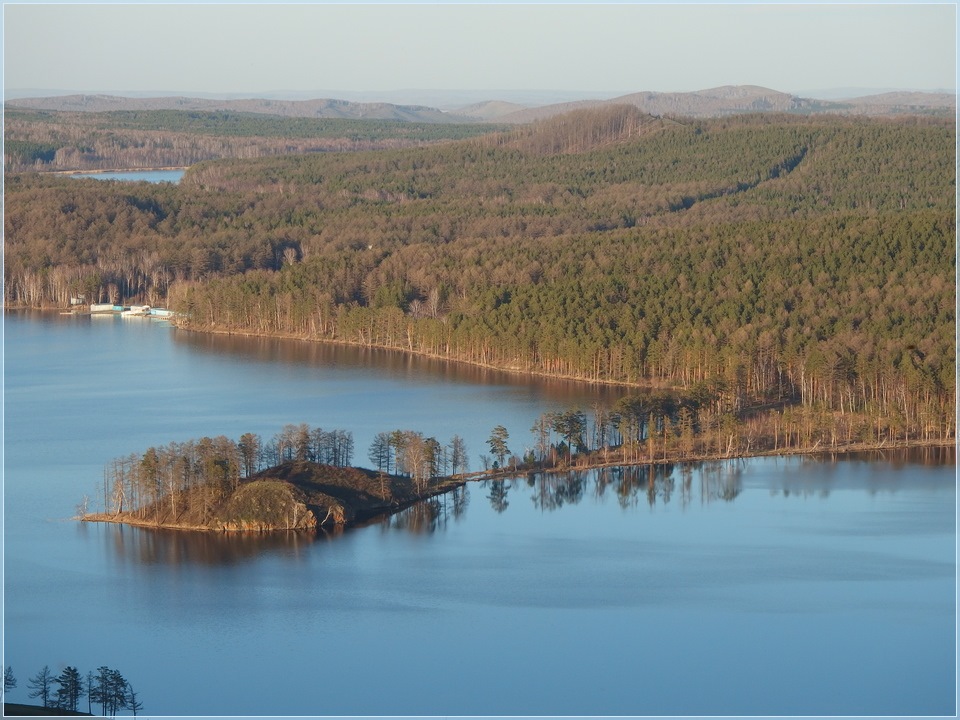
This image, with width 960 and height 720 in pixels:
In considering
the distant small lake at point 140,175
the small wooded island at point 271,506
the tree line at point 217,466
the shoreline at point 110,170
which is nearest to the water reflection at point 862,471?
the tree line at point 217,466

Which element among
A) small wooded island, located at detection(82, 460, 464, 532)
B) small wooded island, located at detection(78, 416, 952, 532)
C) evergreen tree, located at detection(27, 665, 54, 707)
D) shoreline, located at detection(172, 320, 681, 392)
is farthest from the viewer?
Answer: shoreline, located at detection(172, 320, 681, 392)

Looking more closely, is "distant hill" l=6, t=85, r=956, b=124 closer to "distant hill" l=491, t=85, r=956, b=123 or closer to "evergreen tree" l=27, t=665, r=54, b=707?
"distant hill" l=491, t=85, r=956, b=123

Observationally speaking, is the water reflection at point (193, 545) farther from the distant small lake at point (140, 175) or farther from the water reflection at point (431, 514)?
the distant small lake at point (140, 175)

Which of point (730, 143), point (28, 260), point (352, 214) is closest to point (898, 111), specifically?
point (730, 143)

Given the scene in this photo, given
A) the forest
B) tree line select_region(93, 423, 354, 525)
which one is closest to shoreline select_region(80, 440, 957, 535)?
tree line select_region(93, 423, 354, 525)

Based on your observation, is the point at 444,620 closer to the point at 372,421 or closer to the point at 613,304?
the point at 372,421

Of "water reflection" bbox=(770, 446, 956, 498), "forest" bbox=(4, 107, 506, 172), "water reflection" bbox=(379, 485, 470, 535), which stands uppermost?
"forest" bbox=(4, 107, 506, 172)

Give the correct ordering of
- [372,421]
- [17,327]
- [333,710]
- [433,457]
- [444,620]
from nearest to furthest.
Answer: [333,710], [444,620], [433,457], [372,421], [17,327]
